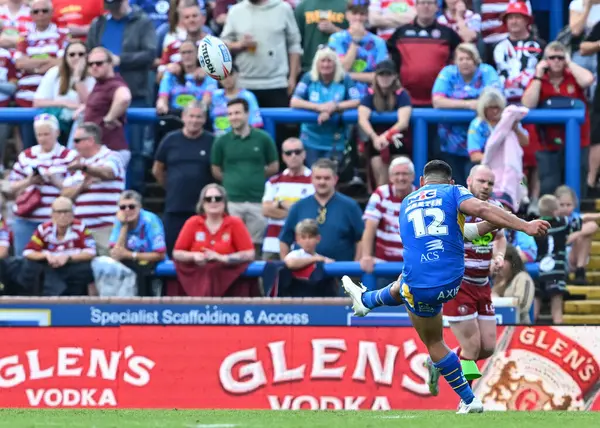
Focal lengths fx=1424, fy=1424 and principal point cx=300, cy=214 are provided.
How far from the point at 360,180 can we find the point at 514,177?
231cm

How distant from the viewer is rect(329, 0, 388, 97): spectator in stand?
16.4 metres

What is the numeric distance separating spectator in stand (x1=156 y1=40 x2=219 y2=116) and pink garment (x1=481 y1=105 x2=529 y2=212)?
334cm

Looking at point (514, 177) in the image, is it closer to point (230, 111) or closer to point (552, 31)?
point (230, 111)

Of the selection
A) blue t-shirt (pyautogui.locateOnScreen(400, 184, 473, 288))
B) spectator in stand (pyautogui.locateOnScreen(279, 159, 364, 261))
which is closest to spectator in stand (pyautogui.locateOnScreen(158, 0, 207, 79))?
spectator in stand (pyautogui.locateOnScreen(279, 159, 364, 261))

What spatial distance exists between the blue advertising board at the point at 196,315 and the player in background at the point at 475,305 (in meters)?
2.03

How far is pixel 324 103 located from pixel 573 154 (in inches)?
112

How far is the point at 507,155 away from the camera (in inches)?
595

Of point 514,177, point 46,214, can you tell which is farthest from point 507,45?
point 46,214

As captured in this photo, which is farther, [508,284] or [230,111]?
[230,111]

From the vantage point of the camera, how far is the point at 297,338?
13.6m

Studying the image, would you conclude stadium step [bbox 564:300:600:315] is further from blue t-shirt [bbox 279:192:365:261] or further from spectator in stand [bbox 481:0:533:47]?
spectator in stand [bbox 481:0:533:47]

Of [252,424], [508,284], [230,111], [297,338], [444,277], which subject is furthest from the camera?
[230,111]

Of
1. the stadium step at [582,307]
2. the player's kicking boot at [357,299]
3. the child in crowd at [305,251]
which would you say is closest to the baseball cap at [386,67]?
the child in crowd at [305,251]

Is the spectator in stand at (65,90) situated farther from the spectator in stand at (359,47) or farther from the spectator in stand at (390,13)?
the spectator in stand at (390,13)
